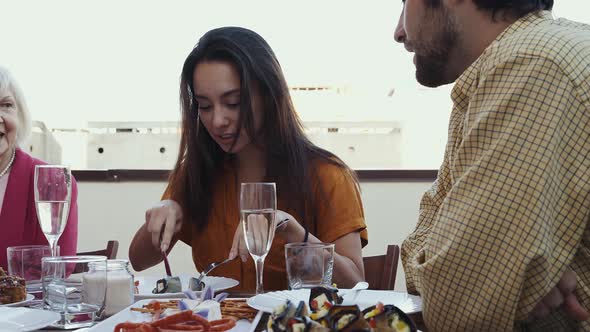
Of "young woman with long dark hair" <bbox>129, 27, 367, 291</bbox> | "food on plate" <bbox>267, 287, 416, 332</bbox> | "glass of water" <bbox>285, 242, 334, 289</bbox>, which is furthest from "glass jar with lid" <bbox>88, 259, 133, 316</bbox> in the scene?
"young woman with long dark hair" <bbox>129, 27, 367, 291</bbox>

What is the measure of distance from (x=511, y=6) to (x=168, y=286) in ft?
2.71

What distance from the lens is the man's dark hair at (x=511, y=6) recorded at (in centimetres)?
118

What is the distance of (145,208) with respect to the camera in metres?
3.47

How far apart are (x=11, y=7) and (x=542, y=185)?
3.33m

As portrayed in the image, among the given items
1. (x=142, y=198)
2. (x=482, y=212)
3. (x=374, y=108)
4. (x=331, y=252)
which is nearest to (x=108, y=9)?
(x=142, y=198)

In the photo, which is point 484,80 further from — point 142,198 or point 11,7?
point 11,7

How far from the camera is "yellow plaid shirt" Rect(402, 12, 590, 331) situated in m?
0.96

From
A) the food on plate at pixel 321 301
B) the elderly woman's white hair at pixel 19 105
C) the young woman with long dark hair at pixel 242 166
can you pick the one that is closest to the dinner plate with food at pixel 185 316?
the food on plate at pixel 321 301

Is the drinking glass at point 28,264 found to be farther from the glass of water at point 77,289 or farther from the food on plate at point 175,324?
the food on plate at point 175,324

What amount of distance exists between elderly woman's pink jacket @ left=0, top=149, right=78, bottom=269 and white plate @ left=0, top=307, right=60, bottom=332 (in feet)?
3.29

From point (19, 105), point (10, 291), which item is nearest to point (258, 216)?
point (10, 291)

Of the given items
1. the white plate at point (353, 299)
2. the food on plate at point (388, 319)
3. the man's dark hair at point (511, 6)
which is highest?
the man's dark hair at point (511, 6)

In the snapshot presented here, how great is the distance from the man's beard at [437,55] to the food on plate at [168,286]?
683 millimetres

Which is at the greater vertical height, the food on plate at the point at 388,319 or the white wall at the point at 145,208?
the food on plate at the point at 388,319
